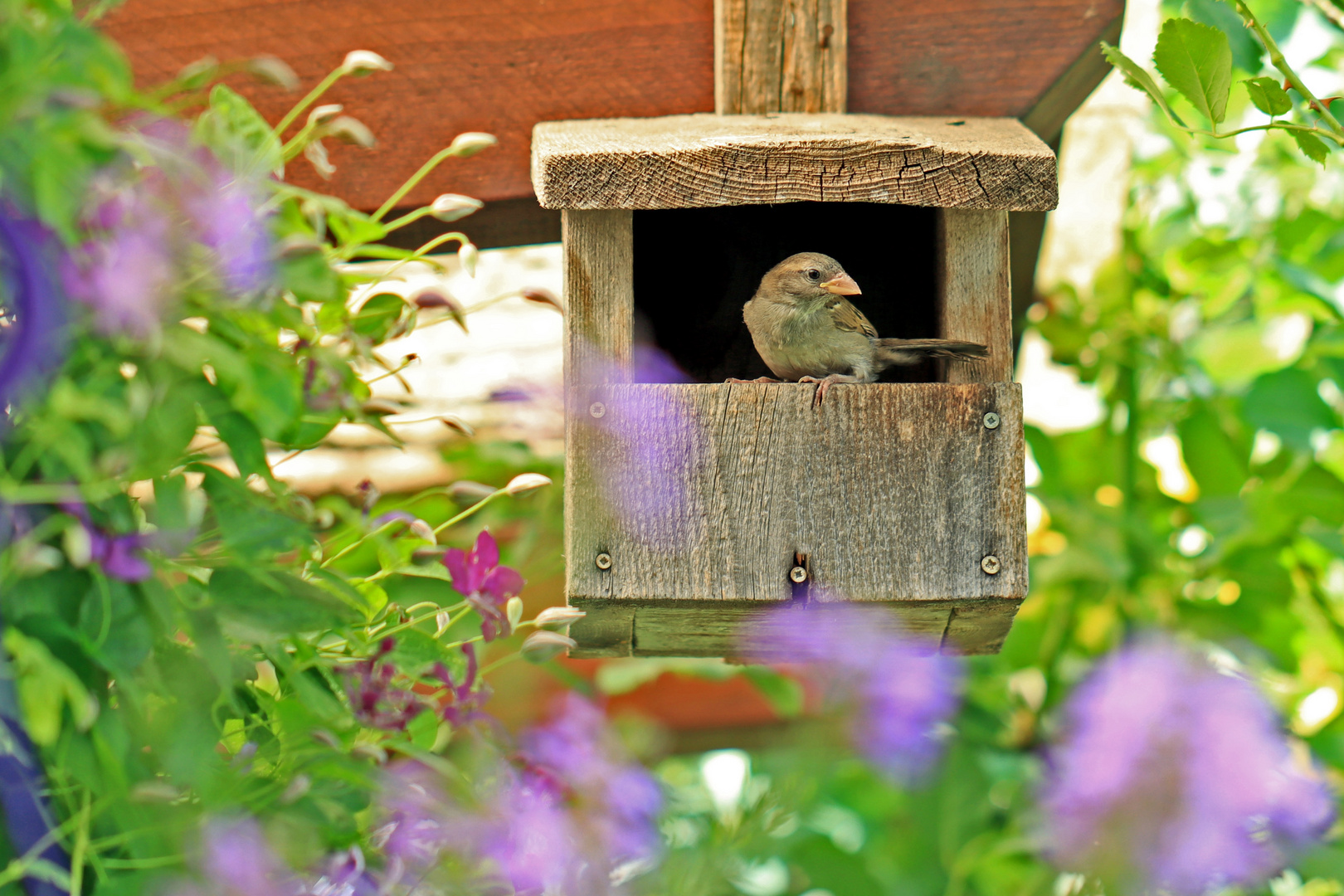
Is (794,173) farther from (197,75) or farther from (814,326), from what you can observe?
(197,75)

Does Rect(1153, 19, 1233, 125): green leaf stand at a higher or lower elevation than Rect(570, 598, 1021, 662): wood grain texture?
higher

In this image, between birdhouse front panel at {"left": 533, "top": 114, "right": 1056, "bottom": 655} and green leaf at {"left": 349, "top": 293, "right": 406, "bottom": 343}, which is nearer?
green leaf at {"left": 349, "top": 293, "right": 406, "bottom": 343}

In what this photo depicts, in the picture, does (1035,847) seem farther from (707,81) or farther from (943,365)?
(707,81)

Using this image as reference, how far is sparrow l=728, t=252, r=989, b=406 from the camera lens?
1972 mm

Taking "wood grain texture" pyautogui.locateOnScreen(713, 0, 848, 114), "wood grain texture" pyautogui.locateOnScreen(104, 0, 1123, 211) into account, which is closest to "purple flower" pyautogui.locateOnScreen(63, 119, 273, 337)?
"wood grain texture" pyautogui.locateOnScreen(104, 0, 1123, 211)

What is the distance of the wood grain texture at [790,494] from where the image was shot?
1.54 m

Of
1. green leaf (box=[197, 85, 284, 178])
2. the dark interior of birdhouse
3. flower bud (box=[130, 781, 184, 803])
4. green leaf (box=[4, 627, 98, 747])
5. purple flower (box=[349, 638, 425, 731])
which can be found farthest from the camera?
the dark interior of birdhouse

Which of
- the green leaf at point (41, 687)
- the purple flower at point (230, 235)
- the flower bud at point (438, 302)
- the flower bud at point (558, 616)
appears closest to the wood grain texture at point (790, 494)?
the flower bud at point (558, 616)

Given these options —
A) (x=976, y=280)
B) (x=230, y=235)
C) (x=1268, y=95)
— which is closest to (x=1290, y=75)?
(x=1268, y=95)

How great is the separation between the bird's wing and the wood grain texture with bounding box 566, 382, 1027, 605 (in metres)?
0.46

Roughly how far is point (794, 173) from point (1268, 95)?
0.57 m

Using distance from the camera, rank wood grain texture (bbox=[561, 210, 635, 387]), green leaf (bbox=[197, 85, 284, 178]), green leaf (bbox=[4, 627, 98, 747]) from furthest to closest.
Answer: wood grain texture (bbox=[561, 210, 635, 387])
green leaf (bbox=[197, 85, 284, 178])
green leaf (bbox=[4, 627, 98, 747])

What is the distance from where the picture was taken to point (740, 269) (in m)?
2.31

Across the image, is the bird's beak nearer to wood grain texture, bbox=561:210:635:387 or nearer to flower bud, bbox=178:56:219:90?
wood grain texture, bbox=561:210:635:387
